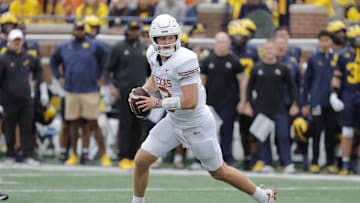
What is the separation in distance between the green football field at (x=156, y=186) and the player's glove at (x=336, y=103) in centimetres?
98

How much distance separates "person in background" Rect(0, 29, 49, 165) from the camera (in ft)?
51.8

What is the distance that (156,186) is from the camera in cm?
1296

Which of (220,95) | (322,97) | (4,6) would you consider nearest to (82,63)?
(220,95)

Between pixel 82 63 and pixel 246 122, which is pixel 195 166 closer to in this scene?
pixel 246 122

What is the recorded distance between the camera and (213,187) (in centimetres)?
1297

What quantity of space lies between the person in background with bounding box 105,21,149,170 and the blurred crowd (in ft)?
0.05

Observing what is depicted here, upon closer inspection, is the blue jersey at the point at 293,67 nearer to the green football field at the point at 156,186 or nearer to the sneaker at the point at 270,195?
the green football field at the point at 156,186

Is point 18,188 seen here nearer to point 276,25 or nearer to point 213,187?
point 213,187

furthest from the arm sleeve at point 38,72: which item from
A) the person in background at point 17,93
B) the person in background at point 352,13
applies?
the person in background at point 352,13

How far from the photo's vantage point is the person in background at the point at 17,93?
622 inches

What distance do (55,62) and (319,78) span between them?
395 cm

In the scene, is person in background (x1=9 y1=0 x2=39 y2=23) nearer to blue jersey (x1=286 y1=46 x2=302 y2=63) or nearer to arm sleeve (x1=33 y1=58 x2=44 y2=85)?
arm sleeve (x1=33 y1=58 x2=44 y2=85)

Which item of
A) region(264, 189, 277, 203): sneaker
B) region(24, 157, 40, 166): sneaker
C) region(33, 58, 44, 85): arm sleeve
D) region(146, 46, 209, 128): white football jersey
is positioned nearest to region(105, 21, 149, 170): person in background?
region(33, 58, 44, 85): arm sleeve

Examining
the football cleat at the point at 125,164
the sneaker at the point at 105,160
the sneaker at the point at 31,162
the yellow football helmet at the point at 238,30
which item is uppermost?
the yellow football helmet at the point at 238,30
